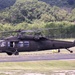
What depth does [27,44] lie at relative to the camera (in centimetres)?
3478

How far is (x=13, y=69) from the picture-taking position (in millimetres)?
25000

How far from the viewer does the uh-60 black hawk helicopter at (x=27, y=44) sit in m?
34.5

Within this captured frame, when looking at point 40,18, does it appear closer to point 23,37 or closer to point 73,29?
point 73,29

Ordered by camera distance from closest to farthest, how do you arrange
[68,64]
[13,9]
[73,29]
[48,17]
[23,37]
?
[68,64] < [23,37] < [73,29] < [48,17] < [13,9]

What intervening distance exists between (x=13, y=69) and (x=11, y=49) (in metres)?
9.70

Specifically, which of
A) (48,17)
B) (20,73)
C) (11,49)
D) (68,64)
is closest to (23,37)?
(11,49)

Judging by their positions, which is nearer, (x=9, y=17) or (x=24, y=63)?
(x=24, y=63)

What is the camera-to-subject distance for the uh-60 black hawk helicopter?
3450 cm

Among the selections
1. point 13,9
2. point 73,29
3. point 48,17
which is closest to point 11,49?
point 73,29

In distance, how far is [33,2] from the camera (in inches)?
5876

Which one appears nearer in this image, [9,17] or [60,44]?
[60,44]

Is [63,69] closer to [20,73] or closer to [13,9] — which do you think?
[20,73]

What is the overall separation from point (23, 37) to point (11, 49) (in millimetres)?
1773

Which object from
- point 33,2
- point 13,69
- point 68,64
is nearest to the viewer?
point 13,69
